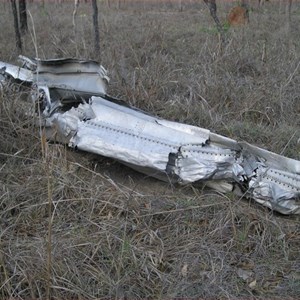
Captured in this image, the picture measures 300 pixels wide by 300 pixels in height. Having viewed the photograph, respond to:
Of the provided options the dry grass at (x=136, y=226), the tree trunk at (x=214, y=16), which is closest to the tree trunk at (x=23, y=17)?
the tree trunk at (x=214, y=16)

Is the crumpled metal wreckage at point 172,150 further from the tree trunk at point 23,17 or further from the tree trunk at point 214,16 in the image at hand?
the tree trunk at point 23,17

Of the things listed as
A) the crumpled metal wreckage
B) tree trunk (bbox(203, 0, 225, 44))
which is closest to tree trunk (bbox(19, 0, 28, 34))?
tree trunk (bbox(203, 0, 225, 44))

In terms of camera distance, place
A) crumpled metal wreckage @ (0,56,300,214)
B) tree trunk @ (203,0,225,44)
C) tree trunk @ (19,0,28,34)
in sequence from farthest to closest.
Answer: tree trunk @ (19,0,28,34) < tree trunk @ (203,0,225,44) < crumpled metal wreckage @ (0,56,300,214)

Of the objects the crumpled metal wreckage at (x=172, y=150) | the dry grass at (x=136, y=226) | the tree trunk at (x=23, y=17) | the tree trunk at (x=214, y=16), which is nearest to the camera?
the dry grass at (x=136, y=226)

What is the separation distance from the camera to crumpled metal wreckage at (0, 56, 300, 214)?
2.95 m

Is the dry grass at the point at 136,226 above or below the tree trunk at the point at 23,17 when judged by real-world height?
above

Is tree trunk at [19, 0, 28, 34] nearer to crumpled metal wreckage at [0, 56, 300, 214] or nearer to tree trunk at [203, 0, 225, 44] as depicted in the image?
tree trunk at [203, 0, 225, 44]

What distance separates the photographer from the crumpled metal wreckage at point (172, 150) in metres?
2.95

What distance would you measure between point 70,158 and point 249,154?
1.27 m

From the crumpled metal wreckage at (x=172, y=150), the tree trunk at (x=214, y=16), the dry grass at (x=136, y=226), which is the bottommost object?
the tree trunk at (x=214, y=16)

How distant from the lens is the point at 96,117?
11.2 ft

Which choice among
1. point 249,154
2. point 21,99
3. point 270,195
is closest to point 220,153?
point 249,154

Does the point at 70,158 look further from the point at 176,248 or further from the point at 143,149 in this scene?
the point at 176,248

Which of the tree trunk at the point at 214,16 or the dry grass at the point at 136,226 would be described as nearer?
the dry grass at the point at 136,226
